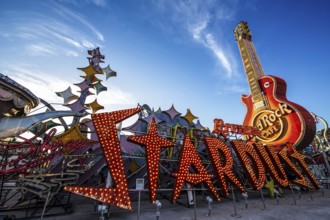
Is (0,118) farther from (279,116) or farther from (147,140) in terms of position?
(279,116)

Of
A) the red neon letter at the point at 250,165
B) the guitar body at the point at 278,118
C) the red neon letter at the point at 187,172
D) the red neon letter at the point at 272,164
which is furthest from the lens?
the guitar body at the point at 278,118

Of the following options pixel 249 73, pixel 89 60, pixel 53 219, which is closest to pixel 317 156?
pixel 249 73

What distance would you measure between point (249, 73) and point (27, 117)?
106ft

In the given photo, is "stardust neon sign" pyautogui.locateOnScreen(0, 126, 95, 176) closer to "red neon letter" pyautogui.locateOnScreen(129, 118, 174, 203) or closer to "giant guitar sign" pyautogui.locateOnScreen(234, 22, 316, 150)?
"red neon letter" pyautogui.locateOnScreen(129, 118, 174, 203)

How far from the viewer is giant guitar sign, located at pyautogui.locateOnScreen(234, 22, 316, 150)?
2145cm

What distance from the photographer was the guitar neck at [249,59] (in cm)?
2834

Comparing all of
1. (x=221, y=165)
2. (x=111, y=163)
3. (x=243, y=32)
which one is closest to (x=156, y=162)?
(x=111, y=163)

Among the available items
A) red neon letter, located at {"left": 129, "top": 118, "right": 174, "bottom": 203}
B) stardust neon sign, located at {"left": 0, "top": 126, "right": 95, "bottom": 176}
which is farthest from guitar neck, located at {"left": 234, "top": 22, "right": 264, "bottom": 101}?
stardust neon sign, located at {"left": 0, "top": 126, "right": 95, "bottom": 176}

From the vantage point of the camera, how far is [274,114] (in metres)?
24.0

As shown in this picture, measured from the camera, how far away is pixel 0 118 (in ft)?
26.3

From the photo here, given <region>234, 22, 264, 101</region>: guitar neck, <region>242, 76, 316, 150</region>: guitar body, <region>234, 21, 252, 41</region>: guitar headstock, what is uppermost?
<region>234, 21, 252, 41</region>: guitar headstock

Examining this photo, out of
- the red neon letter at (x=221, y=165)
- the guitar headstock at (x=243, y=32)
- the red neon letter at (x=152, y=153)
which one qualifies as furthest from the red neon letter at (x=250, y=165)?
the guitar headstock at (x=243, y=32)

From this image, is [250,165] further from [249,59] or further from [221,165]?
[249,59]

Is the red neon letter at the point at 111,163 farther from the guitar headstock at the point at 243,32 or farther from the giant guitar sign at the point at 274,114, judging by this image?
the guitar headstock at the point at 243,32
